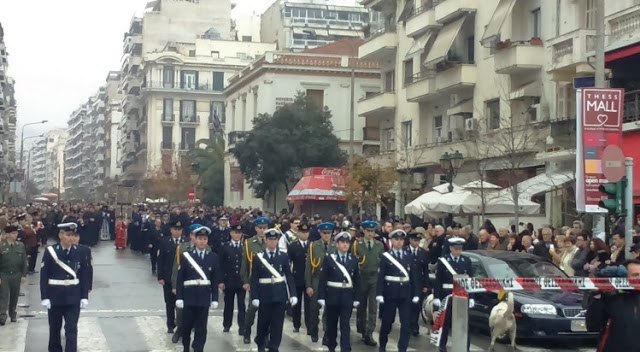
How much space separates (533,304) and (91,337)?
6525 millimetres

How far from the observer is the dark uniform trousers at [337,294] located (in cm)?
1371

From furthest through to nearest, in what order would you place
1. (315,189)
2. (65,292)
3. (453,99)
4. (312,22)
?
Answer: (312,22), (315,189), (453,99), (65,292)

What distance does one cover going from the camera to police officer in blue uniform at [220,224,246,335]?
15930 millimetres

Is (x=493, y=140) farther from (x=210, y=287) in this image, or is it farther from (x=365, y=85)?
(x=365, y=85)

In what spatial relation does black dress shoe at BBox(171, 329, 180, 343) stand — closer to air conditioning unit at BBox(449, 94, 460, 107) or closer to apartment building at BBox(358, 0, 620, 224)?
apartment building at BBox(358, 0, 620, 224)

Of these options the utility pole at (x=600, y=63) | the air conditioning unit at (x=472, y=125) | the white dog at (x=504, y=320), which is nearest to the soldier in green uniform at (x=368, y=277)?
the white dog at (x=504, y=320)

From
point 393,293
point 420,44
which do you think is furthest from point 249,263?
point 420,44

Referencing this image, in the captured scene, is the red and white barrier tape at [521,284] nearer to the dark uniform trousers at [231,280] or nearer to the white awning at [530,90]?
the dark uniform trousers at [231,280]

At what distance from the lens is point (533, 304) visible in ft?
46.5

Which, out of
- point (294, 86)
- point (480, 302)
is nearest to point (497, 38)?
point (480, 302)

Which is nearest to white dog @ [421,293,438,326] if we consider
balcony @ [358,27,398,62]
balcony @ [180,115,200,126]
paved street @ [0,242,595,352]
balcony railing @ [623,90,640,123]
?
paved street @ [0,242,595,352]

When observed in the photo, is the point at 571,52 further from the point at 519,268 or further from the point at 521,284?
the point at 521,284

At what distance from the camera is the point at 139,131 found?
106438mm

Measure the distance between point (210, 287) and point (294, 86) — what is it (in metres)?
48.1
